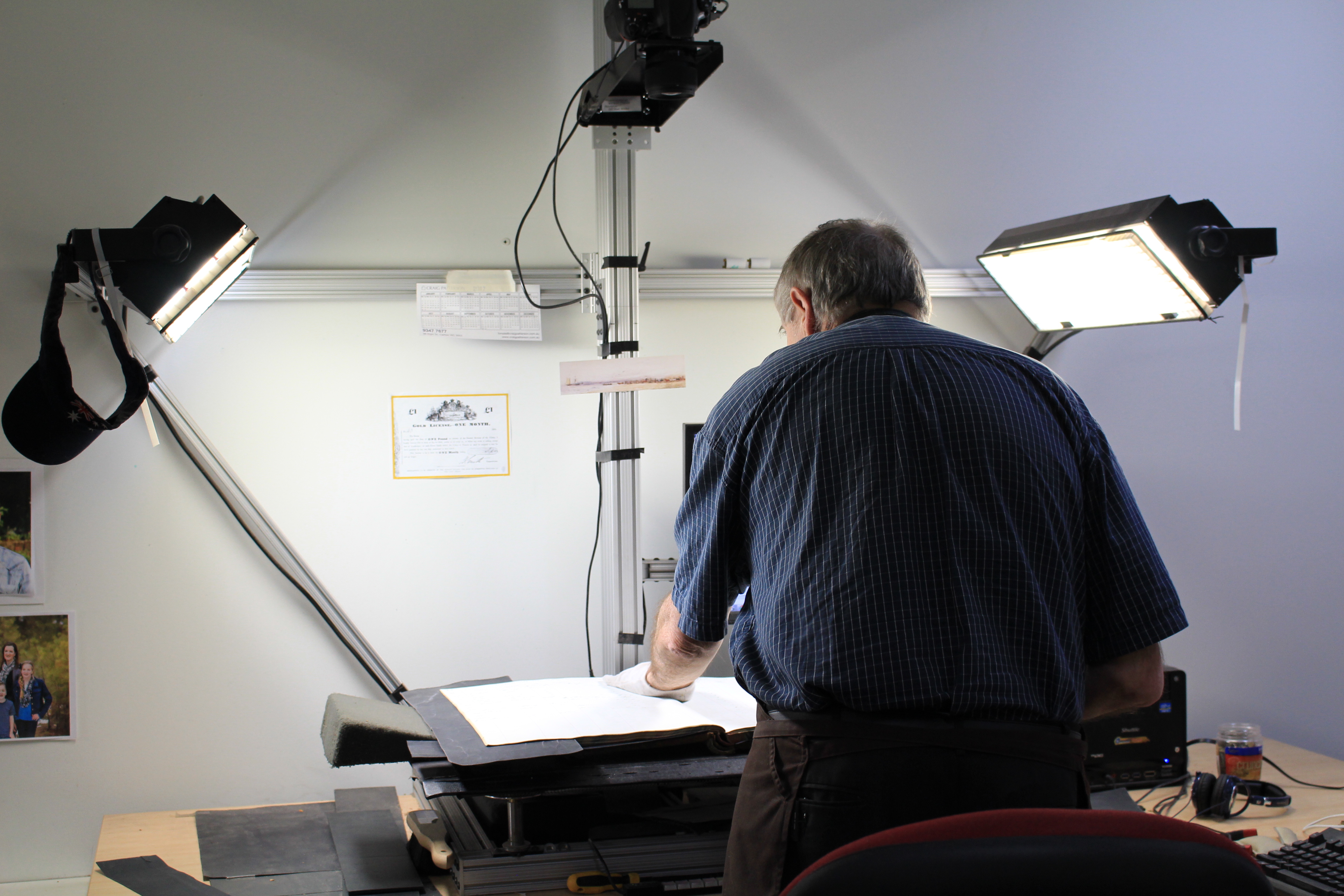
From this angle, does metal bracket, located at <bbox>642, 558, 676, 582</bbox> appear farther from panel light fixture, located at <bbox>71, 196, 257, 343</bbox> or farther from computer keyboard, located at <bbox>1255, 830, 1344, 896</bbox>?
computer keyboard, located at <bbox>1255, 830, 1344, 896</bbox>

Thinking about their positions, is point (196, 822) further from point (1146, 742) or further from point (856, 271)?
point (1146, 742)

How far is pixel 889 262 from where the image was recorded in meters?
1.09

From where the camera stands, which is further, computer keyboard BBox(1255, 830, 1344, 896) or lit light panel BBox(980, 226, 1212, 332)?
lit light panel BBox(980, 226, 1212, 332)

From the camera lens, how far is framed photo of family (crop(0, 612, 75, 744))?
1.64m

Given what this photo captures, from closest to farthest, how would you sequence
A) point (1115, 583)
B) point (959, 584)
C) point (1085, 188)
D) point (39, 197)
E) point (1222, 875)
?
1. point (1222, 875)
2. point (959, 584)
3. point (1115, 583)
4. point (39, 197)
5. point (1085, 188)

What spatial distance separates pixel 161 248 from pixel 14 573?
2.38 feet

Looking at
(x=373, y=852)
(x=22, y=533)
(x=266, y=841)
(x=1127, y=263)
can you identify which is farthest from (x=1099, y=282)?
(x=22, y=533)

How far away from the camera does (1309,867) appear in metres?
1.25

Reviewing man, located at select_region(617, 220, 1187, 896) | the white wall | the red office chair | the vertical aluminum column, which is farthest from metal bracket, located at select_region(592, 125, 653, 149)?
the red office chair

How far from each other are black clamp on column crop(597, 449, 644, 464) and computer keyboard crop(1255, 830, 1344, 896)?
1067 mm

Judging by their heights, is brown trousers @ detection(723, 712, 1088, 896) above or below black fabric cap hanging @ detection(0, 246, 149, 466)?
below

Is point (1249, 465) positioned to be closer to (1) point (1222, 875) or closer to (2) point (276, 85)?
(1) point (1222, 875)

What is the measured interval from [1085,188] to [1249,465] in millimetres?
Result: 691

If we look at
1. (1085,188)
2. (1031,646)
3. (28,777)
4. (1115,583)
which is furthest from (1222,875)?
(28,777)
